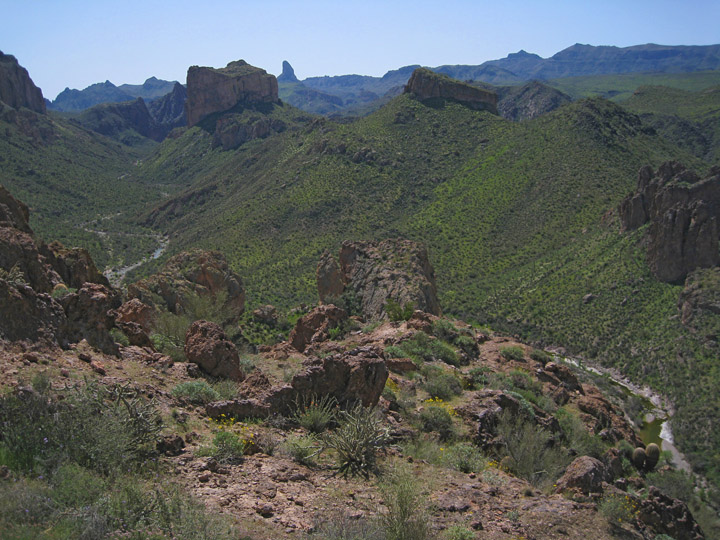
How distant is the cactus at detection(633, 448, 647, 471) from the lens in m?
15.0

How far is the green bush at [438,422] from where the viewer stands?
11.6 meters

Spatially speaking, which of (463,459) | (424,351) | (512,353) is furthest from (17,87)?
(463,459)

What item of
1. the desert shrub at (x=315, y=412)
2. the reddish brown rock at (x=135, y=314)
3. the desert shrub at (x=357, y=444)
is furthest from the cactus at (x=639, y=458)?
the reddish brown rock at (x=135, y=314)

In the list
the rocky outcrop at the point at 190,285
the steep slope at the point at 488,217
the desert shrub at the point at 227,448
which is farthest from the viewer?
the steep slope at the point at 488,217

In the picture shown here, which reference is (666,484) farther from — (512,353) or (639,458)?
(512,353)

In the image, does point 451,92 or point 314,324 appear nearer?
point 314,324

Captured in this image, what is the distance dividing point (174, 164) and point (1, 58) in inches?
1890

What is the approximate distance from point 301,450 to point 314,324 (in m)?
12.9

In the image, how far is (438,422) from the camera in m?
11.8

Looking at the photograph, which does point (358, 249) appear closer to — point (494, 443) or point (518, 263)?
point (494, 443)

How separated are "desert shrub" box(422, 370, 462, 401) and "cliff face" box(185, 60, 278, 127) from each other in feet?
476

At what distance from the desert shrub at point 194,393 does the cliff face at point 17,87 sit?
139m

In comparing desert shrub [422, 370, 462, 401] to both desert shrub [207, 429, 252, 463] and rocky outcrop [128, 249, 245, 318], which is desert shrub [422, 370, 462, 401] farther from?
rocky outcrop [128, 249, 245, 318]

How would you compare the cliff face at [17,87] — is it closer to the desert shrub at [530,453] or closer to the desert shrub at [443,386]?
the desert shrub at [443,386]
